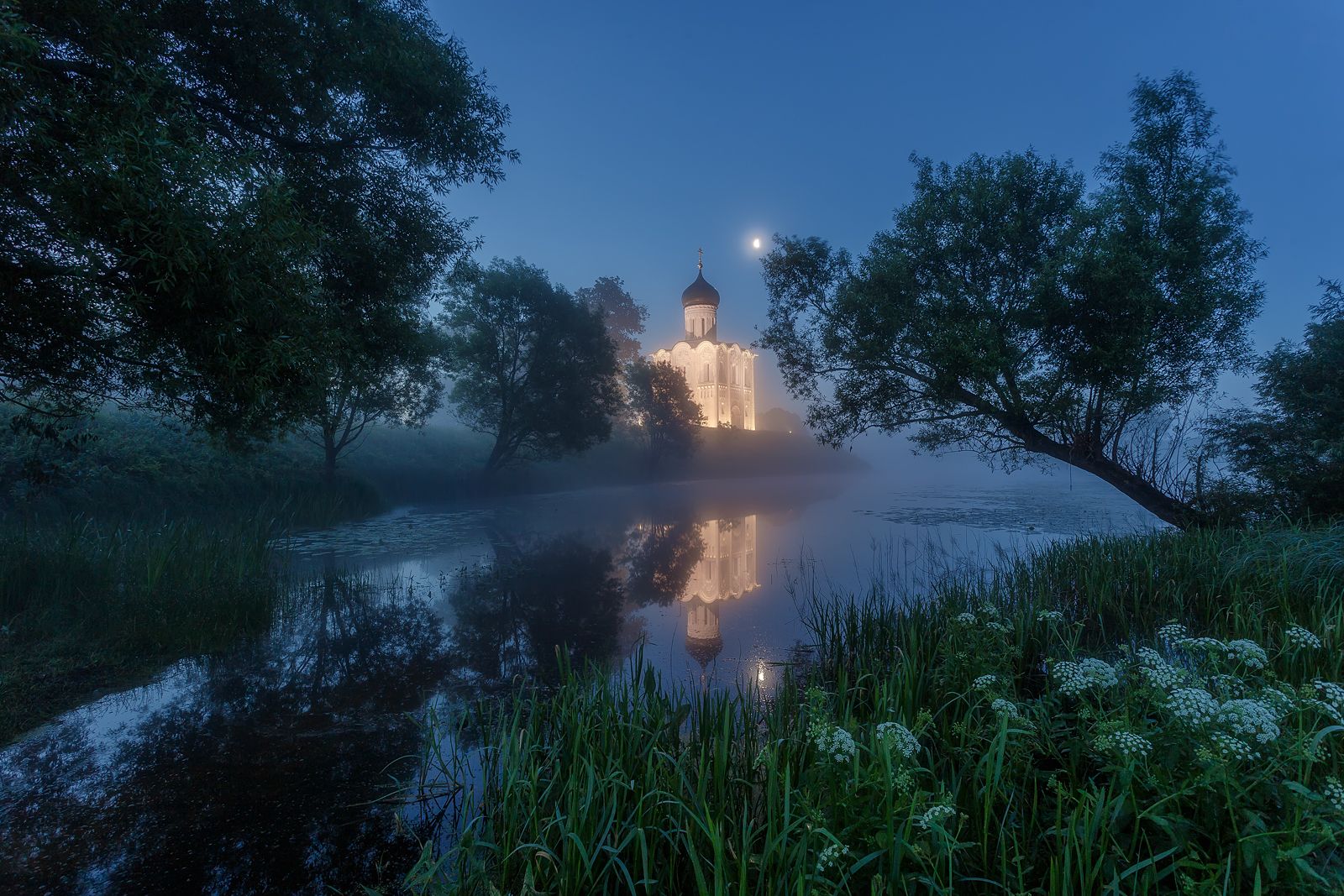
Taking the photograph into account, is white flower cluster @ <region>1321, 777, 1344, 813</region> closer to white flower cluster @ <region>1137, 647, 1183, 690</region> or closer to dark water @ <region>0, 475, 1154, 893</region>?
white flower cluster @ <region>1137, 647, 1183, 690</region>

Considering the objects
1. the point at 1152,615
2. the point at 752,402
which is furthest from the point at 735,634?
the point at 752,402

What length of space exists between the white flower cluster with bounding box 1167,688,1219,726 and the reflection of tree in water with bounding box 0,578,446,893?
415 centimetres

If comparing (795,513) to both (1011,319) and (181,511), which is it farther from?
(181,511)

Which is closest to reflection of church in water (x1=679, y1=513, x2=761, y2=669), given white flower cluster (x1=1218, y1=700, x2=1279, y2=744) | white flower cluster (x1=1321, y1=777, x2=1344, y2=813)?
white flower cluster (x1=1218, y1=700, x2=1279, y2=744)

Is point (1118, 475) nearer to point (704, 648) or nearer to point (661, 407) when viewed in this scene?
point (704, 648)

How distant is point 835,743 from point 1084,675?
1662 millimetres

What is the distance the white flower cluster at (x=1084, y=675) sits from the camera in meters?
3.04

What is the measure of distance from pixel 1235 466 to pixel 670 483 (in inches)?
1250

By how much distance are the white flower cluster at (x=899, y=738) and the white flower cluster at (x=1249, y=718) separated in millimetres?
1214

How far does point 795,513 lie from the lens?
25.3m

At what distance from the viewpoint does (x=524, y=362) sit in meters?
27.3

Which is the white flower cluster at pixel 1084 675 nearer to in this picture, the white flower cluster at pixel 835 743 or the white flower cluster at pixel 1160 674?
the white flower cluster at pixel 1160 674

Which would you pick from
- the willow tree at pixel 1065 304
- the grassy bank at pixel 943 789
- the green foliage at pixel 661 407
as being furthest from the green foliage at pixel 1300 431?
the green foliage at pixel 661 407

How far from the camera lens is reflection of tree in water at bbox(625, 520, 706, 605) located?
1134 cm
